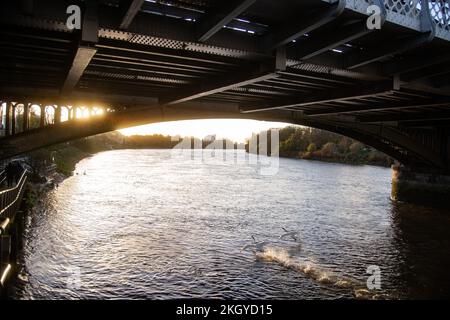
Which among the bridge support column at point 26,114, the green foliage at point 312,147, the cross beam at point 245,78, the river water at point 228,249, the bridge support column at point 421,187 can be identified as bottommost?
the river water at point 228,249

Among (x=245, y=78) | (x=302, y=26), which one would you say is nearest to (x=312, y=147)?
(x=245, y=78)

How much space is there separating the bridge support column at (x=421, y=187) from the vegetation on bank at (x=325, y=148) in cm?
3522

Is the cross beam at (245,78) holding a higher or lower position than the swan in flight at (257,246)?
higher

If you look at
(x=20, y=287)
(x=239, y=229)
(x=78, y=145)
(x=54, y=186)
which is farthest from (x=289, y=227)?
(x=78, y=145)

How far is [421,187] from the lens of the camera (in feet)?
91.5

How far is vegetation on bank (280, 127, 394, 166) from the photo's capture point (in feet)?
235

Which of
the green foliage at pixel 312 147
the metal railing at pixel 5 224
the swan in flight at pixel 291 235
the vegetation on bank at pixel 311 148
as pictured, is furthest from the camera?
the green foliage at pixel 312 147

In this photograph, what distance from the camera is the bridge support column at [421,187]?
26.2 m

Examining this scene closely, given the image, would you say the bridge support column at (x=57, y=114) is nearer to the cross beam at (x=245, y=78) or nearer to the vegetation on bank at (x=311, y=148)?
the cross beam at (x=245, y=78)

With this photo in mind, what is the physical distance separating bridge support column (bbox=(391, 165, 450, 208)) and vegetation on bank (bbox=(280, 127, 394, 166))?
35217mm

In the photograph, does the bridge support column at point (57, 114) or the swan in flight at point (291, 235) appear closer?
the swan in flight at point (291, 235)

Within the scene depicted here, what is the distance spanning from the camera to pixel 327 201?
26.7m

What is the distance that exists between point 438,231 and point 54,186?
2577cm

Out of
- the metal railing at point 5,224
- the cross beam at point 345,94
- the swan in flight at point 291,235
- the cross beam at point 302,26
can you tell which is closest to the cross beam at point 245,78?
the cross beam at point 302,26
